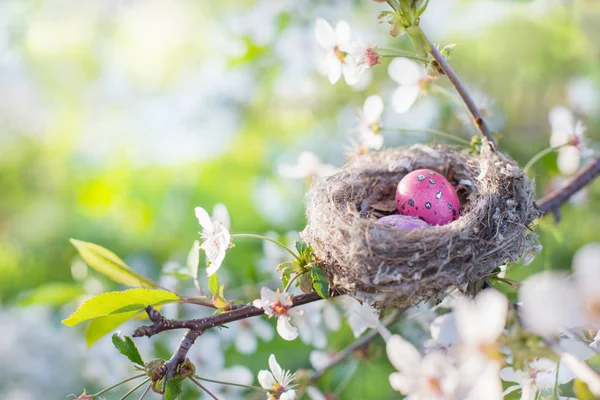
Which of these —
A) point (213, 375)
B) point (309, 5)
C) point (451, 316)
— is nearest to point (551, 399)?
point (451, 316)

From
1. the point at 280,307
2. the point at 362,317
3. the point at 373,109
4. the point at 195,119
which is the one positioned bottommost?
the point at 195,119

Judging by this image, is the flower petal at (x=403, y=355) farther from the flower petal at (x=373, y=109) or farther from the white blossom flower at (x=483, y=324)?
the flower petal at (x=373, y=109)

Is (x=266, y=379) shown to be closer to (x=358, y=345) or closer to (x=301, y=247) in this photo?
(x=301, y=247)

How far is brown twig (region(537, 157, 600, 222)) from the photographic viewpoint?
2.52ft

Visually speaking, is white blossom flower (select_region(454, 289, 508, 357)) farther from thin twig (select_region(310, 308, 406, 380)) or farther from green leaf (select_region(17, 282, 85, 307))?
green leaf (select_region(17, 282, 85, 307))

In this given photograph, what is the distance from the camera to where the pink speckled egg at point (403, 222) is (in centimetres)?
68

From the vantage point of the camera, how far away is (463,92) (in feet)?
1.93

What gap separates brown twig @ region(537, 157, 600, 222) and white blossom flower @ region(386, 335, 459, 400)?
45cm

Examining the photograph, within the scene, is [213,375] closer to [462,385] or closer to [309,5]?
[462,385]

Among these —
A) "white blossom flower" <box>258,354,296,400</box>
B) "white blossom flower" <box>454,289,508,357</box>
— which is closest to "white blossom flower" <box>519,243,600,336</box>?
"white blossom flower" <box>454,289,508,357</box>

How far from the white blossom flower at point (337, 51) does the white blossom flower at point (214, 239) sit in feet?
0.66

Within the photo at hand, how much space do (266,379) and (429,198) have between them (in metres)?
0.30

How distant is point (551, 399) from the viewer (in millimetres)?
489

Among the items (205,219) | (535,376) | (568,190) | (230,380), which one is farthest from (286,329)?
(568,190)
